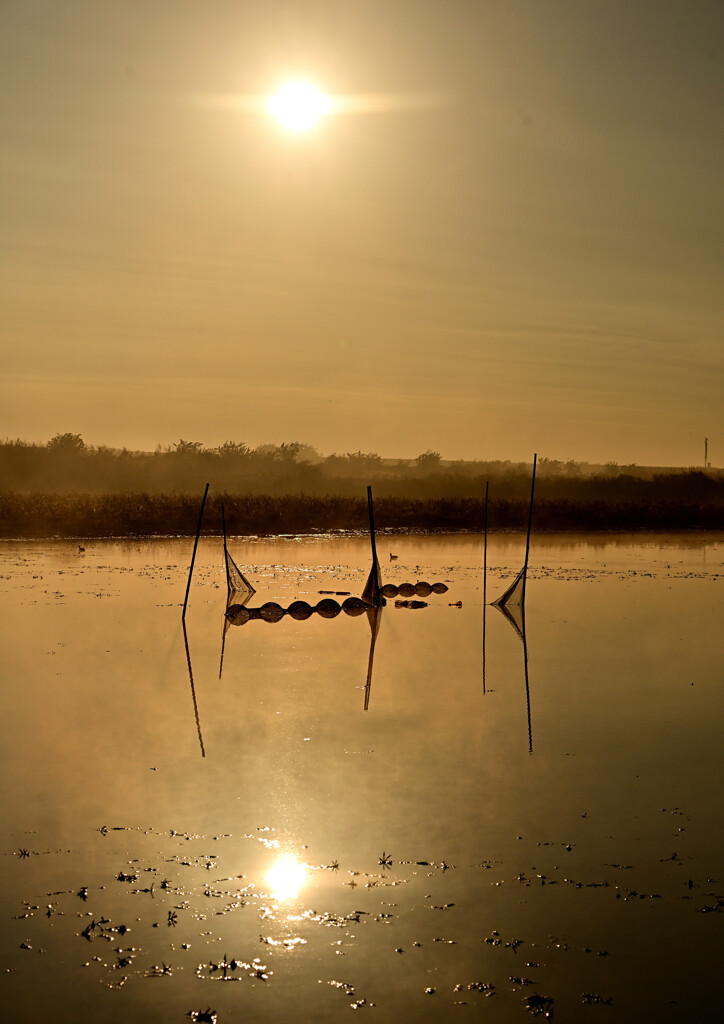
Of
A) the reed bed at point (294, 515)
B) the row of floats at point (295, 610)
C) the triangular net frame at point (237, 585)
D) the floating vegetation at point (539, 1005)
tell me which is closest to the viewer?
the floating vegetation at point (539, 1005)

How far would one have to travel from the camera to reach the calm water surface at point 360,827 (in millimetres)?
6387

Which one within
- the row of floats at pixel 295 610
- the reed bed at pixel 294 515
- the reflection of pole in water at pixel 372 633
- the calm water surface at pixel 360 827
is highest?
the reed bed at pixel 294 515

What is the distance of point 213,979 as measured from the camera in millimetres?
6371

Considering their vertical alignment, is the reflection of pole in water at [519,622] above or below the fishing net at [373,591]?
below

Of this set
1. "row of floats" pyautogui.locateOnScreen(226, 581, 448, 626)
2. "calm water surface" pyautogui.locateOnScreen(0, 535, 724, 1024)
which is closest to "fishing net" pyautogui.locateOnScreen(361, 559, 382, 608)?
"row of floats" pyautogui.locateOnScreen(226, 581, 448, 626)

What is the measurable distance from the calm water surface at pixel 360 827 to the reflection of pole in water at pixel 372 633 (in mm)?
110

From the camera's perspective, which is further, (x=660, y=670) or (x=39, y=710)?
(x=660, y=670)

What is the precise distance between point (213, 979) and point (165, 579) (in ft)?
74.5

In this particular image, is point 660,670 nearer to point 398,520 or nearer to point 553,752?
point 553,752

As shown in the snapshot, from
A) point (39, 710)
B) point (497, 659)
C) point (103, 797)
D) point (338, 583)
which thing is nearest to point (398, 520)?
point (338, 583)

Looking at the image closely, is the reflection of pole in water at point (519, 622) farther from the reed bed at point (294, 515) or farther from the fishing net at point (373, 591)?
the reed bed at point (294, 515)

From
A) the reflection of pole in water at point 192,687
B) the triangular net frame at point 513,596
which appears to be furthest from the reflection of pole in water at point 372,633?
the triangular net frame at point 513,596

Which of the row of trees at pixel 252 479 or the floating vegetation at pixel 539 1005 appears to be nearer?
the floating vegetation at pixel 539 1005

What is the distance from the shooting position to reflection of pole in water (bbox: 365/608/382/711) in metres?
14.9
